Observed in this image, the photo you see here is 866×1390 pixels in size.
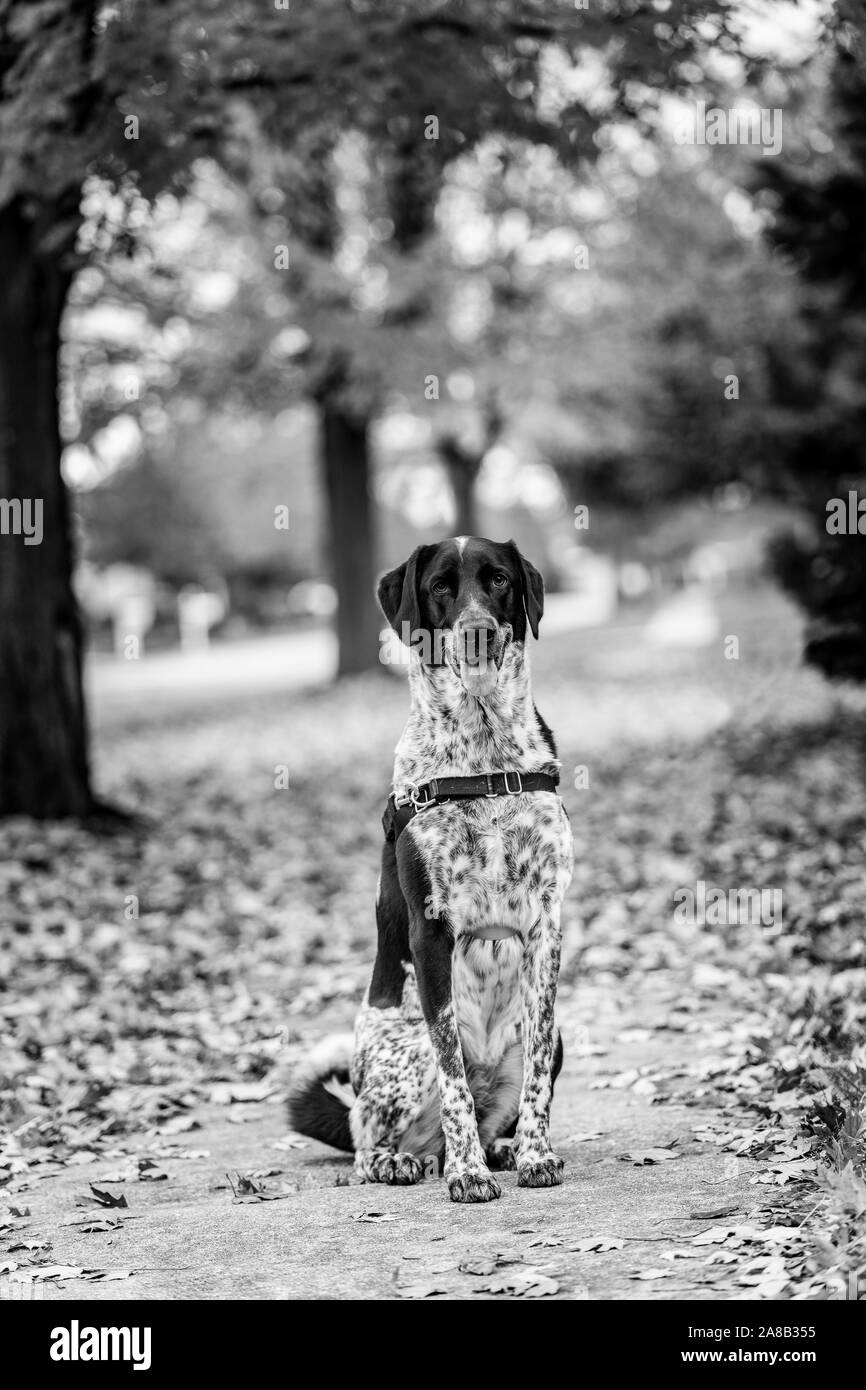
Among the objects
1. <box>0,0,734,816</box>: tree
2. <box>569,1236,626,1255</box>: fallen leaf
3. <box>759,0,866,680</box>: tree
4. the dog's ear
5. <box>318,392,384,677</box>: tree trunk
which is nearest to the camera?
<box>569,1236,626,1255</box>: fallen leaf

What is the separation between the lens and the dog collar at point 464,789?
201 inches

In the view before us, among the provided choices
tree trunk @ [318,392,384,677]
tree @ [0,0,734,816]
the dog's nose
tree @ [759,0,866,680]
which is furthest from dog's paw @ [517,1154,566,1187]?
tree trunk @ [318,392,384,677]

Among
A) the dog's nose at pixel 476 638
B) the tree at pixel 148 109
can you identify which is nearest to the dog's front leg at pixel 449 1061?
the dog's nose at pixel 476 638

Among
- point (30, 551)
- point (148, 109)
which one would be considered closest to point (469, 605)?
point (148, 109)

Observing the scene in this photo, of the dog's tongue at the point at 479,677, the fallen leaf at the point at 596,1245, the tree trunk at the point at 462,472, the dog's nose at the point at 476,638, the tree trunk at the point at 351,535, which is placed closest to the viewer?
the fallen leaf at the point at 596,1245

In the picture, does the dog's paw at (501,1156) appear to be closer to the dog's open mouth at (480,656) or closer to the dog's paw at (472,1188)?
the dog's paw at (472,1188)

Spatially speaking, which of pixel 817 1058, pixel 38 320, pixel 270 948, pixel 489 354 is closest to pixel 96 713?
pixel 489 354

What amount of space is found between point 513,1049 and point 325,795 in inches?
383

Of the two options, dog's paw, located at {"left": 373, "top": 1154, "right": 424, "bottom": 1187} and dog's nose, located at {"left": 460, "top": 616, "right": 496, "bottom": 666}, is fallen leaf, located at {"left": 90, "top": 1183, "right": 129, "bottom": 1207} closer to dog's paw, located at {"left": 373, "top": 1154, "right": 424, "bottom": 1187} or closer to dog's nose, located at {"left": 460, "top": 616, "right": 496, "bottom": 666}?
dog's paw, located at {"left": 373, "top": 1154, "right": 424, "bottom": 1187}

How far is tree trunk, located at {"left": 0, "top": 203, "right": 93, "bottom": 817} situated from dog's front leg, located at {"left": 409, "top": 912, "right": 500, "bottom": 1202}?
8.26 metres

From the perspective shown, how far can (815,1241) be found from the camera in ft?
13.9

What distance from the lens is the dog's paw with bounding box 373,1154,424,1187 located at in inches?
209

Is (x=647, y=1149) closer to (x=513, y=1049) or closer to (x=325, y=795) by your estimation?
(x=513, y=1049)

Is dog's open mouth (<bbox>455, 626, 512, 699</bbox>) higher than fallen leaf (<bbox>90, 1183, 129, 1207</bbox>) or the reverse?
higher
